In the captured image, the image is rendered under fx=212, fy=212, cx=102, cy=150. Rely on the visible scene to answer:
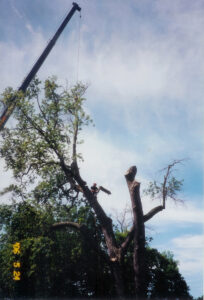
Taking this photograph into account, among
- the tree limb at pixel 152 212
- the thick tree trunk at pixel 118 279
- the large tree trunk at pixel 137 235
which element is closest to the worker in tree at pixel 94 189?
the large tree trunk at pixel 137 235

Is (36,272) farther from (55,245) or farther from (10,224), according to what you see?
(10,224)

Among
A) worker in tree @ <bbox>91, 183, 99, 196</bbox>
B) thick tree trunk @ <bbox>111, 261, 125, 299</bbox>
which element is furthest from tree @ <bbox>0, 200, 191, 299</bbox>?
thick tree trunk @ <bbox>111, 261, 125, 299</bbox>

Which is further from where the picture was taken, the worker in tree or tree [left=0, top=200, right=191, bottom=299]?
tree [left=0, top=200, right=191, bottom=299]

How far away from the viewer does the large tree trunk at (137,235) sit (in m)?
8.36

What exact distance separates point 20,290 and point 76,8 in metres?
25.3

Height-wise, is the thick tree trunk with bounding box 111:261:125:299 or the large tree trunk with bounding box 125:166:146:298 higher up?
the large tree trunk with bounding box 125:166:146:298

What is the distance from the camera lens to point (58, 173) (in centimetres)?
1354

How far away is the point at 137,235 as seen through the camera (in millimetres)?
8891

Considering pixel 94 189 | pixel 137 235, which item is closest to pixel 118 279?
pixel 137 235

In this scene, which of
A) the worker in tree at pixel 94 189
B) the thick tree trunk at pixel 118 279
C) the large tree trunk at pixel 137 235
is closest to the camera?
the large tree trunk at pixel 137 235

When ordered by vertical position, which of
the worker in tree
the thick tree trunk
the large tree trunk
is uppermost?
the worker in tree

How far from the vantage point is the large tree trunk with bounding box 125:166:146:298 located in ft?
27.4

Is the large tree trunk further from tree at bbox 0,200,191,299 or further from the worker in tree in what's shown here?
tree at bbox 0,200,191,299

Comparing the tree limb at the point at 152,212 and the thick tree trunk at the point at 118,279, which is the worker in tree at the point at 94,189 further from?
the thick tree trunk at the point at 118,279
